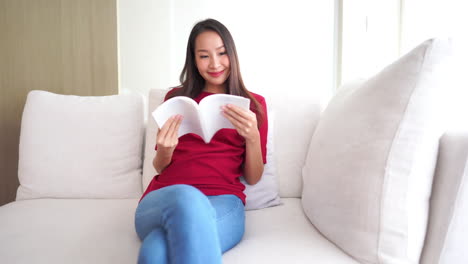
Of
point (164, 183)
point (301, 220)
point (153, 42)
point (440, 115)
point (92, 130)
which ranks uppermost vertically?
point (153, 42)

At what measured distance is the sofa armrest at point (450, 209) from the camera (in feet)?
2.46

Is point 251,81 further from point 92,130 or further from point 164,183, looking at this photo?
point 164,183

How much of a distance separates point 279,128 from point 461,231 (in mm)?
811

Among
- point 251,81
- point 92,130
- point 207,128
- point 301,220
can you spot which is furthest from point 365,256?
point 251,81

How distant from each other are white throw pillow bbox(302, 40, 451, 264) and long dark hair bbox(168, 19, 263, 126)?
1.61ft

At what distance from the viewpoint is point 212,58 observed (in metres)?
1.25

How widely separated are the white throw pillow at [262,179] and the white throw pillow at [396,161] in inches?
17.4

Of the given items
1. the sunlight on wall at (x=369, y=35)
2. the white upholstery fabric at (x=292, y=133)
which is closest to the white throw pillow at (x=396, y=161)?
the white upholstery fabric at (x=292, y=133)

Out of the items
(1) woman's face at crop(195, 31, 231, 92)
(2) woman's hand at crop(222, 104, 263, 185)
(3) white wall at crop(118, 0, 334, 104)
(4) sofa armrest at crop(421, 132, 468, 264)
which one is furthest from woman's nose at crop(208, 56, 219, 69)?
(3) white wall at crop(118, 0, 334, 104)

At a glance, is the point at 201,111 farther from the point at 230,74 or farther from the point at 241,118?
the point at 230,74

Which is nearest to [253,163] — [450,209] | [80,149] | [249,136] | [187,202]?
[249,136]

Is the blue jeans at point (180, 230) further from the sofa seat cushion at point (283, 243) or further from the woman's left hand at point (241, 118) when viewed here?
the woman's left hand at point (241, 118)

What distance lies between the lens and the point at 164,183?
1.15 m

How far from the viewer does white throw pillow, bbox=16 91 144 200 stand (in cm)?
149
